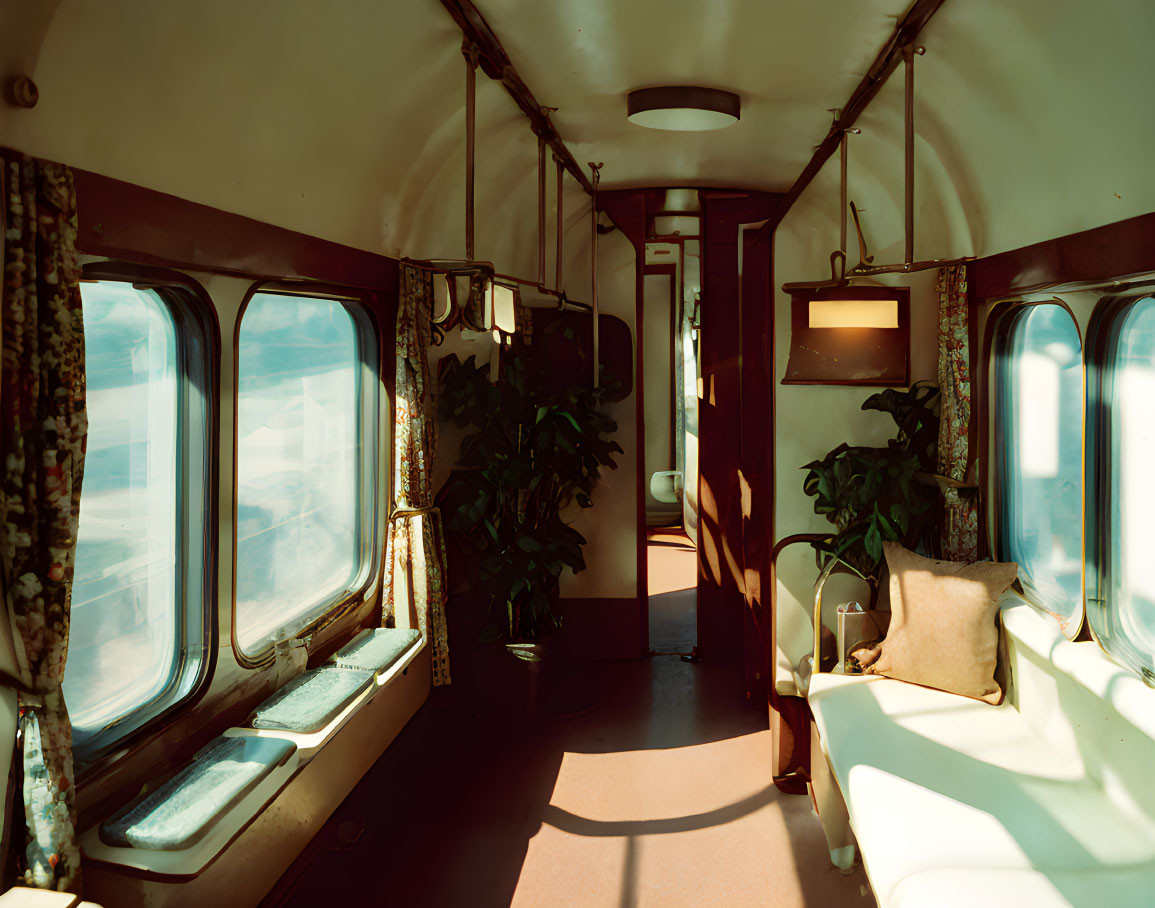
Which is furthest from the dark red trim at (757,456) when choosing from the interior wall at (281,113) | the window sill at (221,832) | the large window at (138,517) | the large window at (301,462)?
the large window at (138,517)

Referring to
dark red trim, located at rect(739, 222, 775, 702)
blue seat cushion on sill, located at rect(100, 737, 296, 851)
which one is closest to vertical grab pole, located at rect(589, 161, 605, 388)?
dark red trim, located at rect(739, 222, 775, 702)

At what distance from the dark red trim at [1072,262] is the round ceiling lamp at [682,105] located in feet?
4.43

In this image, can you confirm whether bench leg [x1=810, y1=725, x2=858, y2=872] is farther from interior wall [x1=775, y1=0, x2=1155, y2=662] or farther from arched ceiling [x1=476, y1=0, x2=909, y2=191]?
arched ceiling [x1=476, y1=0, x2=909, y2=191]

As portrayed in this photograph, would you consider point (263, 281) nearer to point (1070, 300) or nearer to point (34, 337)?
point (34, 337)

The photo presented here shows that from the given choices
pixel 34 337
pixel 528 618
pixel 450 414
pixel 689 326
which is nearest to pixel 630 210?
pixel 689 326

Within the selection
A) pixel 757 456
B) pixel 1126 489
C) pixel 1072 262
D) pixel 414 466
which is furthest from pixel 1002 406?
pixel 414 466

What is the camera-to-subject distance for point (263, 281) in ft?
10.0

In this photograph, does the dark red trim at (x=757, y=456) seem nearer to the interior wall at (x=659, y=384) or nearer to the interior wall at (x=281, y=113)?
the interior wall at (x=659, y=384)

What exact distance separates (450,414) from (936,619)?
2.78 m

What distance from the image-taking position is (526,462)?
4.91 meters

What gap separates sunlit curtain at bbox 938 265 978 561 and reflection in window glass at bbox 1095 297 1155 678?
777mm

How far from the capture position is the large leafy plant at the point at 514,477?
15.9 feet

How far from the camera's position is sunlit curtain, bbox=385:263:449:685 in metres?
4.19

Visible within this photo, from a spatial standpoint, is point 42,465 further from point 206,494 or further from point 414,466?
point 414,466
